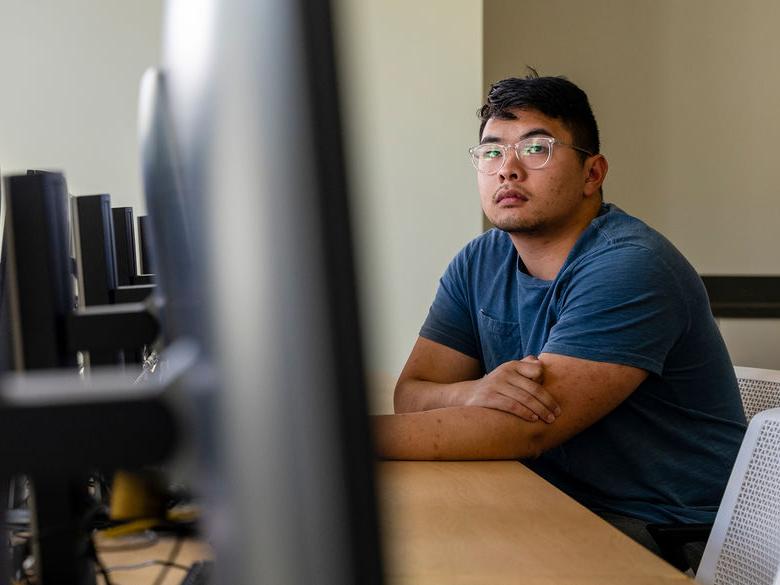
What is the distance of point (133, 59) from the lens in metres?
3.94

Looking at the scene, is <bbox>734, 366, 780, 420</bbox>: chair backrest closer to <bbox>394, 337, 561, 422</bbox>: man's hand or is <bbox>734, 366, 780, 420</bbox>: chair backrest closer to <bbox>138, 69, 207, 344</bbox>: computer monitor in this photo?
<bbox>394, 337, 561, 422</bbox>: man's hand

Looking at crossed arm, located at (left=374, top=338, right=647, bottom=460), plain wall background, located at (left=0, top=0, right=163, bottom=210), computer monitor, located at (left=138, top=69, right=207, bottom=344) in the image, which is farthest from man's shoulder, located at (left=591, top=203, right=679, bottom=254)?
plain wall background, located at (left=0, top=0, right=163, bottom=210)

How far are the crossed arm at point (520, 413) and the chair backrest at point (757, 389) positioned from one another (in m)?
0.35

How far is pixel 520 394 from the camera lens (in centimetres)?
163

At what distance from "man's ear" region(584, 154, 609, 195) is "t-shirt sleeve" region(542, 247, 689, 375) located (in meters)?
0.28

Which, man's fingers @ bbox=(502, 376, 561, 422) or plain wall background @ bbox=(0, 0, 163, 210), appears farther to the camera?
plain wall background @ bbox=(0, 0, 163, 210)

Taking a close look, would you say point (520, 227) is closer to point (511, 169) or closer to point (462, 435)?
point (511, 169)

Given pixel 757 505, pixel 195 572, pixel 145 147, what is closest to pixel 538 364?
pixel 757 505

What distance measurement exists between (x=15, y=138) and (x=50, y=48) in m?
0.38

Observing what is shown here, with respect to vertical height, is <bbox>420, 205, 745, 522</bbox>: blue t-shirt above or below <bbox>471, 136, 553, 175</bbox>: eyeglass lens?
below

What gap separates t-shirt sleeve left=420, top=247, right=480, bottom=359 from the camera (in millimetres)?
2152

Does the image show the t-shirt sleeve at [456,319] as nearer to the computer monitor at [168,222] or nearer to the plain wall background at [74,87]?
the computer monitor at [168,222]

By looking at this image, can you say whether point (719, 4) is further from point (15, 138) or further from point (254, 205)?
point (254, 205)

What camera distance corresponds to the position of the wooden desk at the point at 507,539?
99cm
